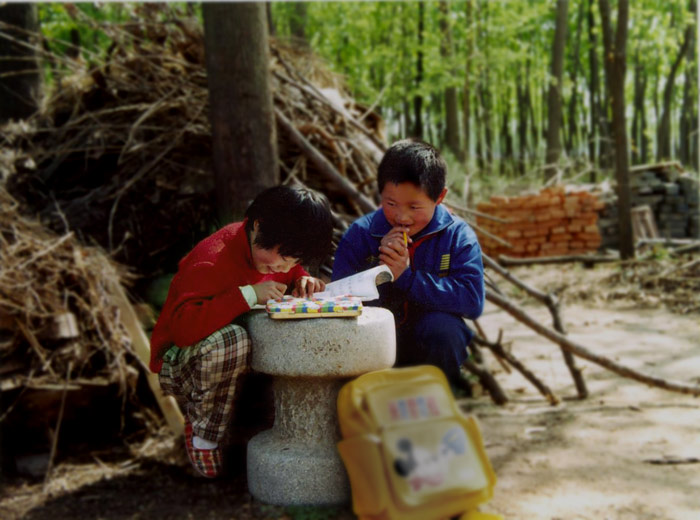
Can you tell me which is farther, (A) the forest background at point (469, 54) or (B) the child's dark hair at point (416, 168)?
(A) the forest background at point (469, 54)

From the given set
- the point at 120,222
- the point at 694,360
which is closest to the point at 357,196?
the point at 120,222

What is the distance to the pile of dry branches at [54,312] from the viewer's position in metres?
4.81

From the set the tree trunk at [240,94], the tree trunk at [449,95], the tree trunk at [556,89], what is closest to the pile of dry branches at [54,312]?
the tree trunk at [240,94]

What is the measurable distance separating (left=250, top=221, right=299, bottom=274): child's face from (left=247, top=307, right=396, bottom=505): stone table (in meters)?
0.10

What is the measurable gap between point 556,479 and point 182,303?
150 inches

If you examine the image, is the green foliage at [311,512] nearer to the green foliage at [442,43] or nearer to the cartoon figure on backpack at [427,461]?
the cartoon figure on backpack at [427,461]

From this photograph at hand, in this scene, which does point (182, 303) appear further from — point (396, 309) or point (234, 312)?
point (396, 309)

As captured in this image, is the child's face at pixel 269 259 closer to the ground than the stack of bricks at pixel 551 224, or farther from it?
farther from it

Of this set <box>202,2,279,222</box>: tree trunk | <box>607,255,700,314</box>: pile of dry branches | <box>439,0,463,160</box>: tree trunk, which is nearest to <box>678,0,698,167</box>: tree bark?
<box>439,0,463,160</box>: tree trunk

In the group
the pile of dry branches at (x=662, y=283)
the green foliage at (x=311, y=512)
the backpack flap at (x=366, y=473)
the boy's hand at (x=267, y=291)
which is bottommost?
the pile of dry branches at (x=662, y=283)

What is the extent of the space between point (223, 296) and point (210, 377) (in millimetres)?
169

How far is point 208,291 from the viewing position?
1.41m

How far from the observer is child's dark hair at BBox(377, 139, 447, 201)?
1.33 metres

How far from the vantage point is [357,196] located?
3.83 meters
